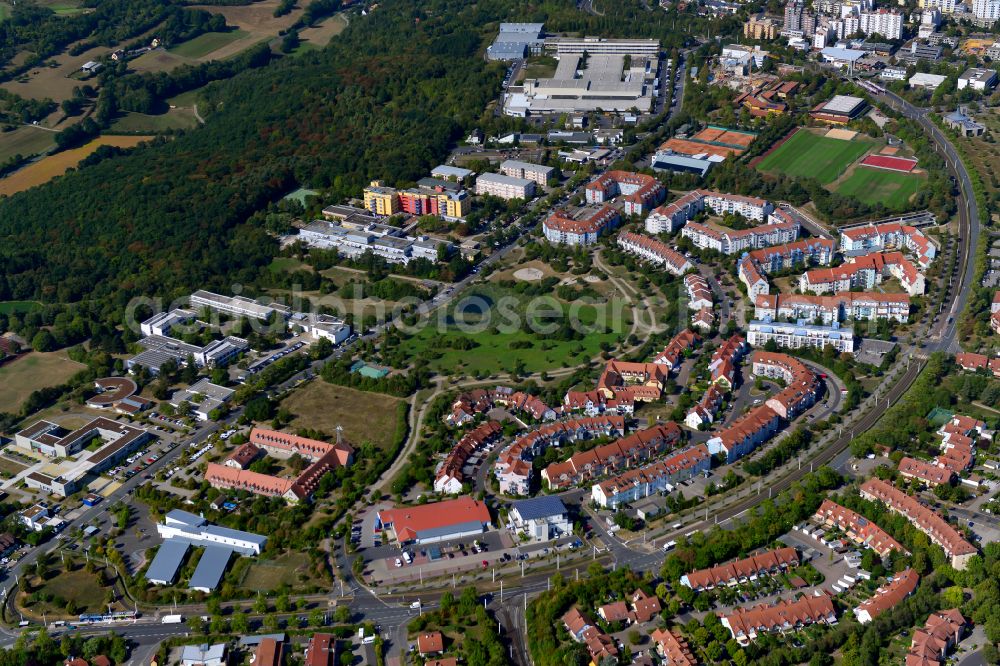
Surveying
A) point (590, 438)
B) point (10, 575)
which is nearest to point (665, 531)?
point (590, 438)

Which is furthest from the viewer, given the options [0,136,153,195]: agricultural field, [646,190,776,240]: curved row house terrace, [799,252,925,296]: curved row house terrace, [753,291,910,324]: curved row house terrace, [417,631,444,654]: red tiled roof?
[0,136,153,195]: agricultural field

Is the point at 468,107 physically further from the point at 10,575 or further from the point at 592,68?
the point at 10,575

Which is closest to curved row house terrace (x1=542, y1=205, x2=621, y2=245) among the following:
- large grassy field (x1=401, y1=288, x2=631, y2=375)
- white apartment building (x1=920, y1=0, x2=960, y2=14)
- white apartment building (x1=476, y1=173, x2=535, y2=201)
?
white apartment building (x1=476, y1=173, x2=535, y2=201)

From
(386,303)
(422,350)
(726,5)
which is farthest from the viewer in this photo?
(726,5)

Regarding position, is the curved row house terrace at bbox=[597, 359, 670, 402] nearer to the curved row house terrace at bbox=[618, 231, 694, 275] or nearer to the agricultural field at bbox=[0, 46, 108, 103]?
the curved row house terrace at bbox=[618, 231, 694, 275]

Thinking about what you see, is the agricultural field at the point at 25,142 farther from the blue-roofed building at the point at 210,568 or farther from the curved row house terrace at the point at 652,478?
the curved row house terrace at the point at 652,478

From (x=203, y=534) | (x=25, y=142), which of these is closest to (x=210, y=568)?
(x=203, y=534)

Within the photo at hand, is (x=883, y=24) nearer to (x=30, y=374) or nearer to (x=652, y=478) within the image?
(x=652, y=478)
